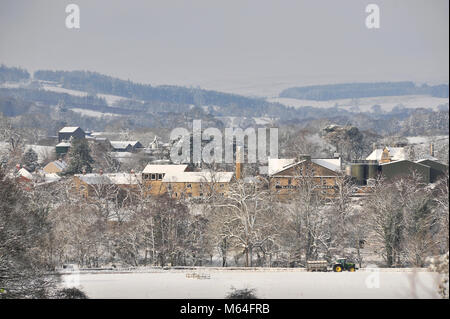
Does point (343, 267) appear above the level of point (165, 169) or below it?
below

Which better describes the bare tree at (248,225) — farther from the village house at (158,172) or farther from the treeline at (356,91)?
the treeline at (356,91)

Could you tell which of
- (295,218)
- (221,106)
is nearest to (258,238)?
(295,218)

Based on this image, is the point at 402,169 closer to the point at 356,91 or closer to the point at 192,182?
the point at 192,182

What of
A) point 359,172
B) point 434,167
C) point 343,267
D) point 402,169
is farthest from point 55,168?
point 343,267

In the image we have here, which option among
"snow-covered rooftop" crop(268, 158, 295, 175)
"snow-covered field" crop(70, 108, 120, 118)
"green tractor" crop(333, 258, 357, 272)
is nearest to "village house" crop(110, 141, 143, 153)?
"snow-covered rooftop" crop(268, 158, 295, 175)

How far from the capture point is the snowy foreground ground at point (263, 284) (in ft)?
59.0

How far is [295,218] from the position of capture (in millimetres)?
25656

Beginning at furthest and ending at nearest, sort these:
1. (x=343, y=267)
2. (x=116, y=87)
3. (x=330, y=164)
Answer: (x=116, y=87), (x=330, y=164), (x=343, y=267)

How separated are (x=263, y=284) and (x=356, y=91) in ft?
255

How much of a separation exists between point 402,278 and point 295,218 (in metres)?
6.76

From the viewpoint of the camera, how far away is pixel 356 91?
9369 centimetres
